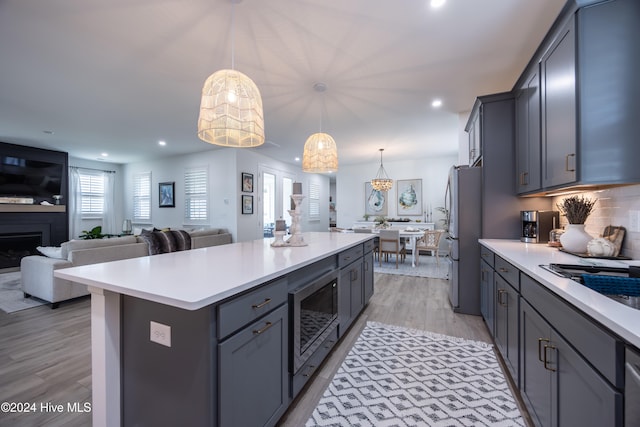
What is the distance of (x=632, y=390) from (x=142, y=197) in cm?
881

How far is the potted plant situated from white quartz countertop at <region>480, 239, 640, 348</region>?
81 millimetres

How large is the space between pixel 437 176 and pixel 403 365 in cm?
620

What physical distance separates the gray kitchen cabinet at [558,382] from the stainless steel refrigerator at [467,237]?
1526 millimetres

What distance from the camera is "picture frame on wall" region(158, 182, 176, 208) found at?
21.9ft

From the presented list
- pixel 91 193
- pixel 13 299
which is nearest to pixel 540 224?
pixel 13 299

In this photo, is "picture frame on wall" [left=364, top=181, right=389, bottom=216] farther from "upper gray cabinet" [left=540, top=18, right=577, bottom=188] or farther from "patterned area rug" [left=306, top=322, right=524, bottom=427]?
"upper gray cabinet" [left=540, top=18, right=577, bottom=188]

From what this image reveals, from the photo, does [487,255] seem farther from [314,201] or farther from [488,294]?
[314,201]

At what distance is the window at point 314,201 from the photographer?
8.96 m

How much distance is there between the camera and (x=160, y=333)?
1.09 meters

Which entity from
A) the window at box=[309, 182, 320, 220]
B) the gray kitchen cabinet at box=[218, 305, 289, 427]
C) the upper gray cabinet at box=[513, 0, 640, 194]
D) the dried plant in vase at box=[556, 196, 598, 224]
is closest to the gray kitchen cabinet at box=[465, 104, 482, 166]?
the dried plant in vase at box=[556, 196, 598, 224]

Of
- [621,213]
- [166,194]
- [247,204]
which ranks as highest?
[166,194]

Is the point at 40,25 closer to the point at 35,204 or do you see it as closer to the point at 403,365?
the point at 403,365

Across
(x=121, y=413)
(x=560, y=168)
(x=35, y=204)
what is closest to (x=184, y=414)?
(x=121, y=413)

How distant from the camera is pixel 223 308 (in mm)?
1007
